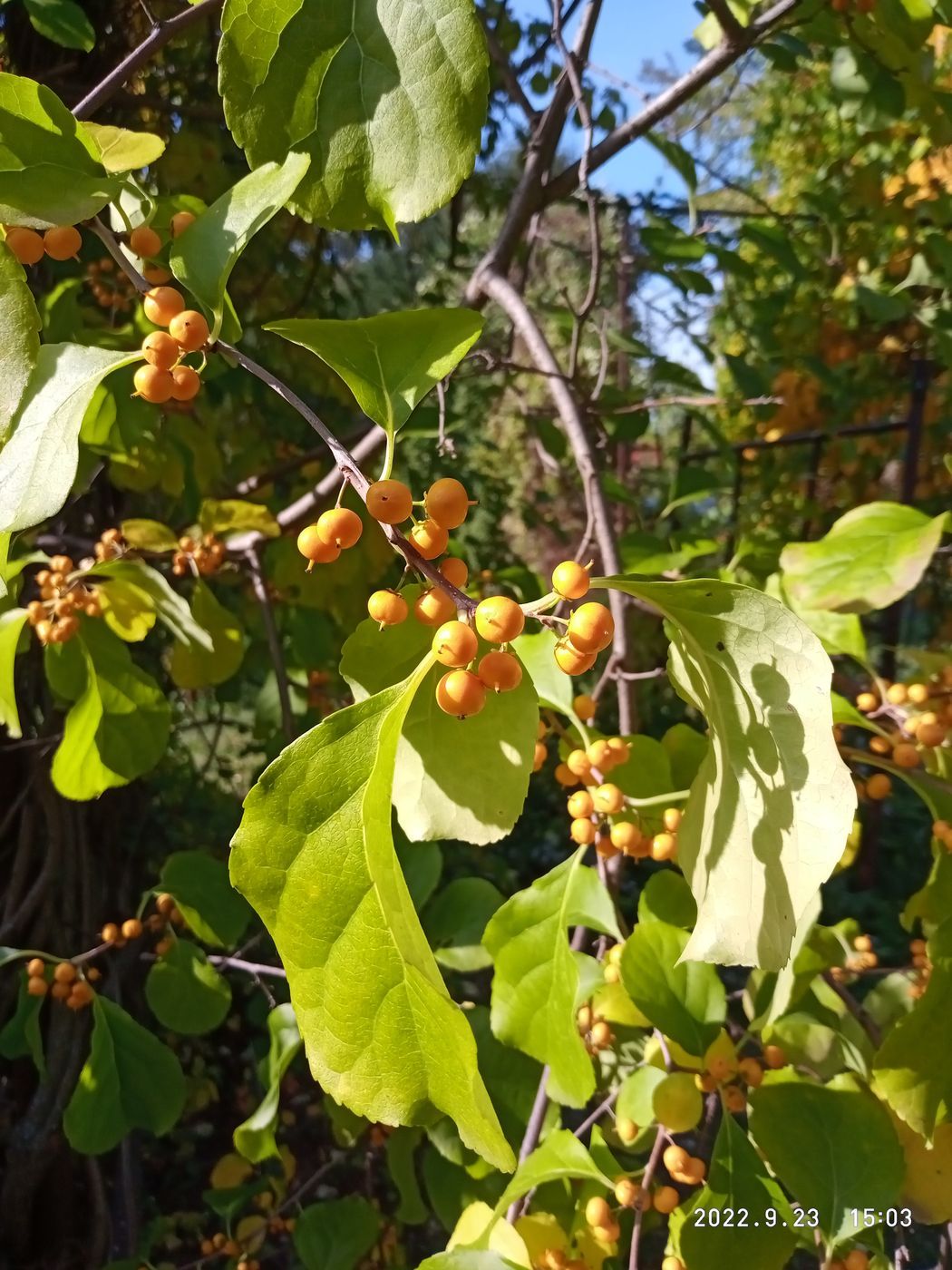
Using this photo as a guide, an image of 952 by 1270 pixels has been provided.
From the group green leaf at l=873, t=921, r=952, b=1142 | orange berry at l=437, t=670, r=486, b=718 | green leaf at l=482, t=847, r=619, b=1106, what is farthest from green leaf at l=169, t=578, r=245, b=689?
green leaf at l=873, t=921, r=952, b=1142

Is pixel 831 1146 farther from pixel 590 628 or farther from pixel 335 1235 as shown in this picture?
pixel 335 1235

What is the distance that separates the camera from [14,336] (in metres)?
0.47

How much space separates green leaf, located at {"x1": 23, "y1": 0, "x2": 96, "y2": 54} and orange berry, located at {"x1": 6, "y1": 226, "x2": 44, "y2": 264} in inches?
21.7

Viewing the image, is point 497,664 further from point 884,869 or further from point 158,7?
point 884,869

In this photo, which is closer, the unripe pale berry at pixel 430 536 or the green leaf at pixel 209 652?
the unripe pale berry at pixel 430 536

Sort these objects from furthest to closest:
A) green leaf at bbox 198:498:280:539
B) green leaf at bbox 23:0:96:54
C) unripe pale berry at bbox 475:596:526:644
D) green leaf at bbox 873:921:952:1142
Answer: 1. green leaf at bbox 198:498:280:539
2. green leaf at bbox 23:0:96:54
3. green leaf at bbox 873:921:952:1142
4. unripe pale berry at bbox 475:596:526:644

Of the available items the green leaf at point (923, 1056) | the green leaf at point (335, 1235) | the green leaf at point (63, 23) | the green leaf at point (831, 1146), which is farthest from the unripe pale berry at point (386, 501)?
the green leaf at point (335, 1235)

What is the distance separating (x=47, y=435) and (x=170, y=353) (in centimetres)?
8

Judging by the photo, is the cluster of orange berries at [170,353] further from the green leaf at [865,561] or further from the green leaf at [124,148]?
the green leaf at [865,561]

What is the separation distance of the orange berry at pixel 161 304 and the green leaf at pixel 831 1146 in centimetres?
88

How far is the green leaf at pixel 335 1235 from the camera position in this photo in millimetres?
1212

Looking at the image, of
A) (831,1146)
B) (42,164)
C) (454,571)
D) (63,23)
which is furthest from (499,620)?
(63,23)

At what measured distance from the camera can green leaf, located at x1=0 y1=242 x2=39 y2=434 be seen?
1.54ft

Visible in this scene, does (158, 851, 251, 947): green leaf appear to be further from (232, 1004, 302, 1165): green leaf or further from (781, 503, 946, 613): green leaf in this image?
(781, 503, 946, 613): green leaf
